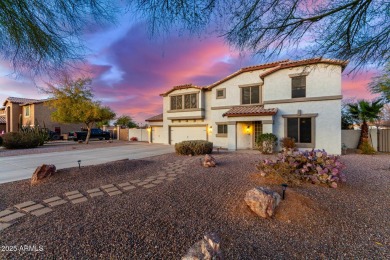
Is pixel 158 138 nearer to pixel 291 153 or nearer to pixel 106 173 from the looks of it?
pixel 106 173

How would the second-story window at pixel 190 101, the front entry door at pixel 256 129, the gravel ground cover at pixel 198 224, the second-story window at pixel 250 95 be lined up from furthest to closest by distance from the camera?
the second-story window at pixel 190 101 < the front entry door at pixel 256 129 < the second-story window at pixel 250 95 < the gravel ground cover at pixel 198 224

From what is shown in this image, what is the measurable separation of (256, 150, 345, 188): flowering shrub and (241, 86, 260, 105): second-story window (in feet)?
30.8

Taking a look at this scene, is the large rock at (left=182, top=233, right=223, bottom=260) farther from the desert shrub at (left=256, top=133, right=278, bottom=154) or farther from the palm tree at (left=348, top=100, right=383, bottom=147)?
the palm tree at (left=348, top=100, right=383, bottom=147)

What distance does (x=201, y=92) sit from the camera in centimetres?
1625

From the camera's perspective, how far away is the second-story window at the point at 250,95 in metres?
13.9

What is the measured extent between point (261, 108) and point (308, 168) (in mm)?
8702

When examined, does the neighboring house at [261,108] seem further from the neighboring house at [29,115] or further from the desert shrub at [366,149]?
the neighboring house at [29,115]

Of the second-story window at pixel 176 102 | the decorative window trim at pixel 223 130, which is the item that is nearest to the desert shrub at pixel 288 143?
the decorative window trim at pixel 223 130

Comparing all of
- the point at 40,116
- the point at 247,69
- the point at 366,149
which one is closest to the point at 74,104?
the point at 40,116

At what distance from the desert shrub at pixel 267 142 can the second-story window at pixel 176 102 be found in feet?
28.8

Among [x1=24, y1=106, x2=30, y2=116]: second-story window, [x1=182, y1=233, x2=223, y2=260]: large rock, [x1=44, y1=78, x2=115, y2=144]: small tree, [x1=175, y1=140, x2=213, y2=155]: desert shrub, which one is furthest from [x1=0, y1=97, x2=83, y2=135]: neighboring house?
[x1=182, y1=233, x2=223, y2=260]: large rock

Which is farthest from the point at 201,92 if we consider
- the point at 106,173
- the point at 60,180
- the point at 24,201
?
the point at 24,201

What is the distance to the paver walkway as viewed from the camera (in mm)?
3345

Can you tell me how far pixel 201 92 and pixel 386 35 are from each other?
1313 cm
